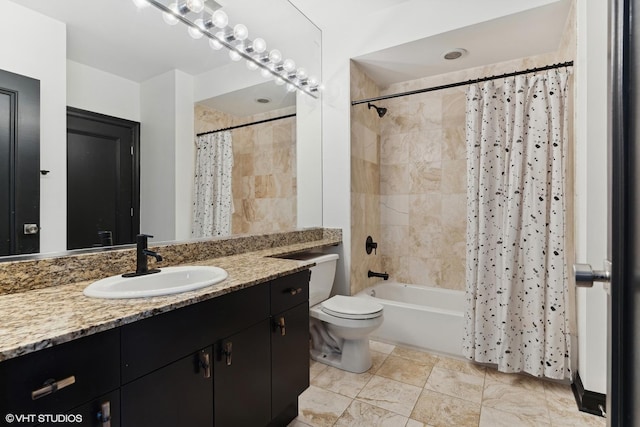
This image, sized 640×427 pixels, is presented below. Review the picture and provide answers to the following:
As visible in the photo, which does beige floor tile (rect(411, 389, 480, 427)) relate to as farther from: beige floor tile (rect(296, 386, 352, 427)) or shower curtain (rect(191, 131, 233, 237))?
shower curtain (rect(191, 131, 233, 237))

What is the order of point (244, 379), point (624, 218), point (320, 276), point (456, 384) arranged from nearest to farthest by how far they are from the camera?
point (624, 218), point (244, 379), point (456, 384), point (320, 276)

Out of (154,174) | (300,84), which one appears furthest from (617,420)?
(300,84)

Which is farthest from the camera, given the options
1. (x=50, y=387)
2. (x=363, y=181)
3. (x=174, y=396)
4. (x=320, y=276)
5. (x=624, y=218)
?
(x=363, y=181)

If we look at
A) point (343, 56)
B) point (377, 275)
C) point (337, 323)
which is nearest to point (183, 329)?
point (337, 323)

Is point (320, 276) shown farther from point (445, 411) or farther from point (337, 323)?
point (445, 411)

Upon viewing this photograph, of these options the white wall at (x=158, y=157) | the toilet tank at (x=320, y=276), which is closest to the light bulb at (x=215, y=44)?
the white wall at (x=158, y=157)

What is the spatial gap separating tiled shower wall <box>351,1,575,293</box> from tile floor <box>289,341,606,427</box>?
2.62 ft

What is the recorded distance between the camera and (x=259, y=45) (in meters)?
2.25

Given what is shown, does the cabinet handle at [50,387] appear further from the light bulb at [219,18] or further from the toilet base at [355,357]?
the light bulb at [219,18]

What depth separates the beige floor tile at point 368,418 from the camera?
165cm

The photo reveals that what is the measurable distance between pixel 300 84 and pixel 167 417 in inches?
93.6

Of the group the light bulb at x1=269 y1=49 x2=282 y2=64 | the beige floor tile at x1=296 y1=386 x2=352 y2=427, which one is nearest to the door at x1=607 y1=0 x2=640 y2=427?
the beige floor tile at x1=296 y1=386 x2=352 y2=427

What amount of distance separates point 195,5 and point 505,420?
8.99 ft

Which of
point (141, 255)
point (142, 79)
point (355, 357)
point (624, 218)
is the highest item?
point (142, 79)
